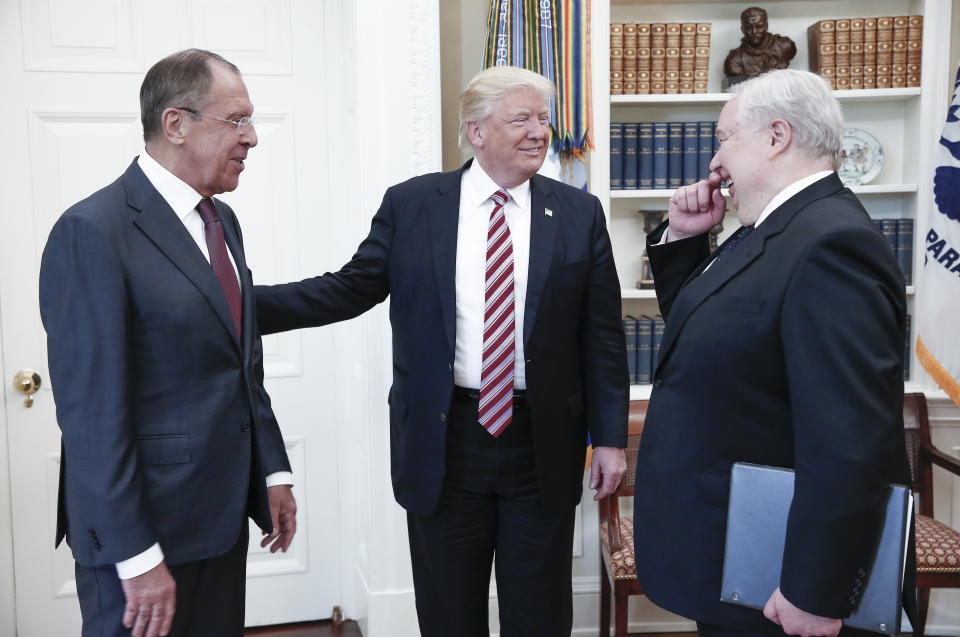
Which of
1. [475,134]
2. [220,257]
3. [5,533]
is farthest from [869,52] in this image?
[5,533]

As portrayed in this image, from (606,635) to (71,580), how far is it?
5.99ft

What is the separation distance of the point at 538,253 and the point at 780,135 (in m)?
0.70

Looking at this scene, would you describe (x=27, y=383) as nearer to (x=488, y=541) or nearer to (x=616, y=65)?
(x=488, y=541)

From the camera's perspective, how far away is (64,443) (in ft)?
4.70

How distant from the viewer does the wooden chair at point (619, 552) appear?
8.59 feet

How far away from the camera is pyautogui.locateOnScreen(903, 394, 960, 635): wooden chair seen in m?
2.56

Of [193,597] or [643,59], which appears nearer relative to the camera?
[193,597]

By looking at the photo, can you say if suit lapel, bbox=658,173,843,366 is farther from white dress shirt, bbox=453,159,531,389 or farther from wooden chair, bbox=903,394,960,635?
wooden chair, bbox=903,394,960,635

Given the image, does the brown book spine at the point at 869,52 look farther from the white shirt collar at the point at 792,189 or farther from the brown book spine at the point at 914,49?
the white shirt collar at the point at 792,189

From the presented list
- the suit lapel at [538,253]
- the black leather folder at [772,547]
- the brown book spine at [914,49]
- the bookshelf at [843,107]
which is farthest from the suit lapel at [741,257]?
the brown book spine at [914,49]

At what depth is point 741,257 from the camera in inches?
57.8

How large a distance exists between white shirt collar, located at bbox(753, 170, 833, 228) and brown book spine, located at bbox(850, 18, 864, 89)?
6.03 ft

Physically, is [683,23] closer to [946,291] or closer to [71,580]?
[946,291]

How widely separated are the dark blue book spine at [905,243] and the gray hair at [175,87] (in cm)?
255
